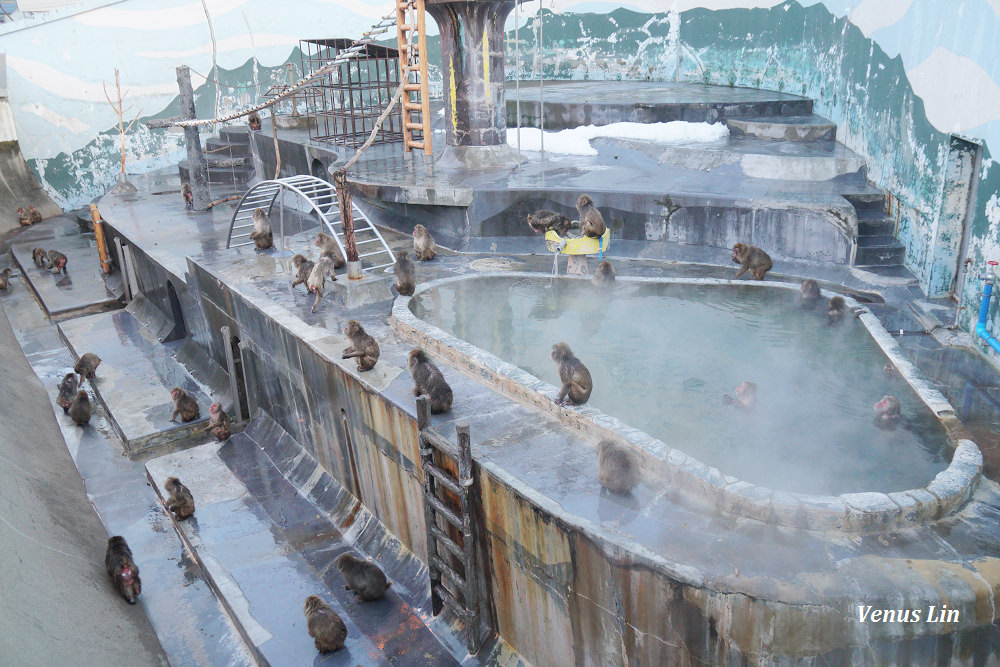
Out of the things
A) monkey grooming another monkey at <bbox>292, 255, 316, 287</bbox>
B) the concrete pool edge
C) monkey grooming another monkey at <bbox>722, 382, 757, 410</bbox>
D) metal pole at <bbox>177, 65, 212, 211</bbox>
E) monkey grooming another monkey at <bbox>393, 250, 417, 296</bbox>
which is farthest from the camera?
metal pole at <bbox>177, 65, 212, 211</bbox>

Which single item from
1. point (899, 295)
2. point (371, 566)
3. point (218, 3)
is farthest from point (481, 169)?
point (218, 3)

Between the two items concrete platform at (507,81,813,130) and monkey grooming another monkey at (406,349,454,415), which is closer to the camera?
monkey grooming another monkey at (406,349,454,415)

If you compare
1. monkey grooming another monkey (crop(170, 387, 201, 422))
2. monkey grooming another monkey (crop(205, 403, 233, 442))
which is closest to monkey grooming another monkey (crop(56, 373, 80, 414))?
monkey grooming another monkey (crop(170, 387, 201, 422))

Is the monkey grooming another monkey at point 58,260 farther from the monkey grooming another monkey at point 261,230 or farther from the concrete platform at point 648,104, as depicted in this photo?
the concrete platform at point 648,104

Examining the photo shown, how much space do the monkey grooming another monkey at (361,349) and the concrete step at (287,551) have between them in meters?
1.81

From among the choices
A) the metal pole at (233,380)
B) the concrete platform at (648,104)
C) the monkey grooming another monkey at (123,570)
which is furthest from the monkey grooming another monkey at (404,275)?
the concrete platform at (648,104)

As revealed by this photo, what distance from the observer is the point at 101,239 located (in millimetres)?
18609

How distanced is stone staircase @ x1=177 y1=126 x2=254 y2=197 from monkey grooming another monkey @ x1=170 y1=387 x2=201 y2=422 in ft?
38.4

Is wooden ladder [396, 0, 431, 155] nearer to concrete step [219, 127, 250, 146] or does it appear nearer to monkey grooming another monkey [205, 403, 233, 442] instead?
monkey grooming another monkey [205, 403, 233, 442]

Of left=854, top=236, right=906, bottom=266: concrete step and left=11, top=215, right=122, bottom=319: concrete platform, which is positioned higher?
left=854, top=236, right=906, bottom=266: concrete step

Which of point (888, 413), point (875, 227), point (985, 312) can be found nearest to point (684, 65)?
point (875, 227)

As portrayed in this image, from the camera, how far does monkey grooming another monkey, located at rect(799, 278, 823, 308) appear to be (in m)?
9.72

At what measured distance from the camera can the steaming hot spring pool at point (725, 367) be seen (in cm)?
690

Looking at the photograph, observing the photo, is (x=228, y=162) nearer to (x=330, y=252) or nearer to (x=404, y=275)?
(x=330, y=252)
